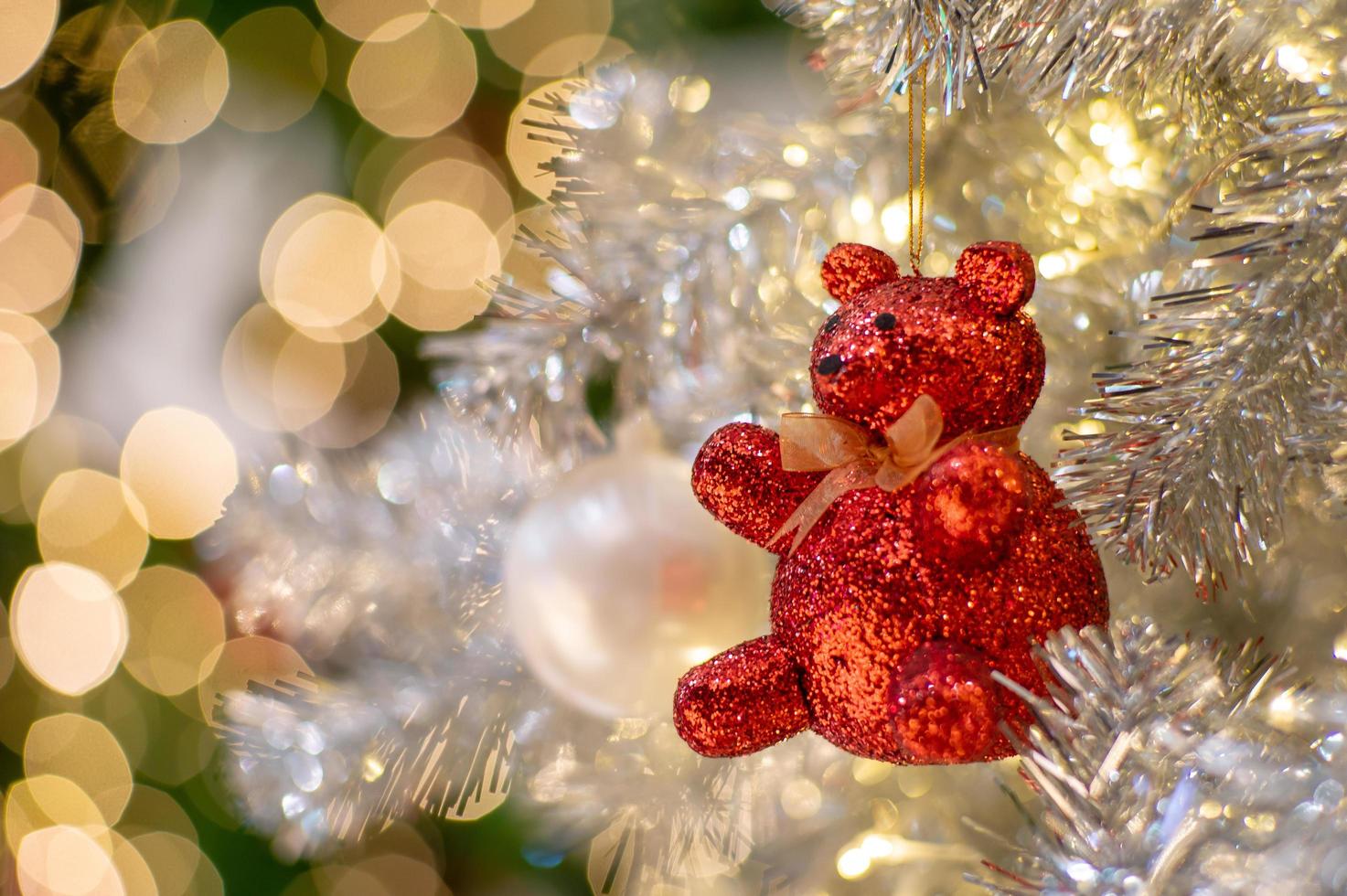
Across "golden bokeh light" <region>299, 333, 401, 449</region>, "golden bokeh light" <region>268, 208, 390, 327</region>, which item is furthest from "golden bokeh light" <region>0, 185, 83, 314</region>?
"golden bokeh light" <region>299, 333, 401, 449</region>

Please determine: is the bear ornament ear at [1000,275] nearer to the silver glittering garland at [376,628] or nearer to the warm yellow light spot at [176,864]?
the silver glittering garland at [376,628]

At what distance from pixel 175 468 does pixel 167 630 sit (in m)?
0.19

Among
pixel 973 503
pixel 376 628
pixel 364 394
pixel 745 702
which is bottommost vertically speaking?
pixel 364 394

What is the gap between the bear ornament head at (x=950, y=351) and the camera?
36 centimetres

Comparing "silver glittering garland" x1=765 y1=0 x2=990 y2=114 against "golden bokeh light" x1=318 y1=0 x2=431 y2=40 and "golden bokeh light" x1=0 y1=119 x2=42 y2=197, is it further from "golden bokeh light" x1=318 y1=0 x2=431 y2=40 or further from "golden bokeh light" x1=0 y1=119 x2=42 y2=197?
"golden bokeh light" x1=0 y1=119 x2=42 y2=197

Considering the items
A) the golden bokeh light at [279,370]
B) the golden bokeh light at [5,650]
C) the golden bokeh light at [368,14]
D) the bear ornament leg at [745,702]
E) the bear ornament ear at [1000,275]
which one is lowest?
the golden bokeh light at [5,650]

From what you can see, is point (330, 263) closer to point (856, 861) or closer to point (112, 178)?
point (112, 178)

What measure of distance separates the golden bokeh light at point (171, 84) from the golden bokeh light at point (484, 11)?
0.25 metres

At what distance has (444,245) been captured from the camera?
120 centimetres

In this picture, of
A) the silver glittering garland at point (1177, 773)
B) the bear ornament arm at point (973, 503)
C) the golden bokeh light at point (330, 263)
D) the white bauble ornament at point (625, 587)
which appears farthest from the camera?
the golden bokeh light at point (330, 263)

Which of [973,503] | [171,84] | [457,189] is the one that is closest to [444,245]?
[457,189]

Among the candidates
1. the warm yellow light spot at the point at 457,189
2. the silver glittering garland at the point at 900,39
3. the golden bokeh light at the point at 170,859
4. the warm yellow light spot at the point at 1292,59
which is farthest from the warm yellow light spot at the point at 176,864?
the warm yellow light spot at the point at 1292,59

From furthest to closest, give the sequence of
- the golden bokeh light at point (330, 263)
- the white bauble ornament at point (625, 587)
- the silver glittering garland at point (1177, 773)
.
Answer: the golden bokeh light at point (330, 263) → the white bauble ornament at point (625, 587) → the silver glittering garland at point (1177, 773)

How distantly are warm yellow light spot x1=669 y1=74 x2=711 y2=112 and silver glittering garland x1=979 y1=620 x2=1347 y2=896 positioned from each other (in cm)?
41
